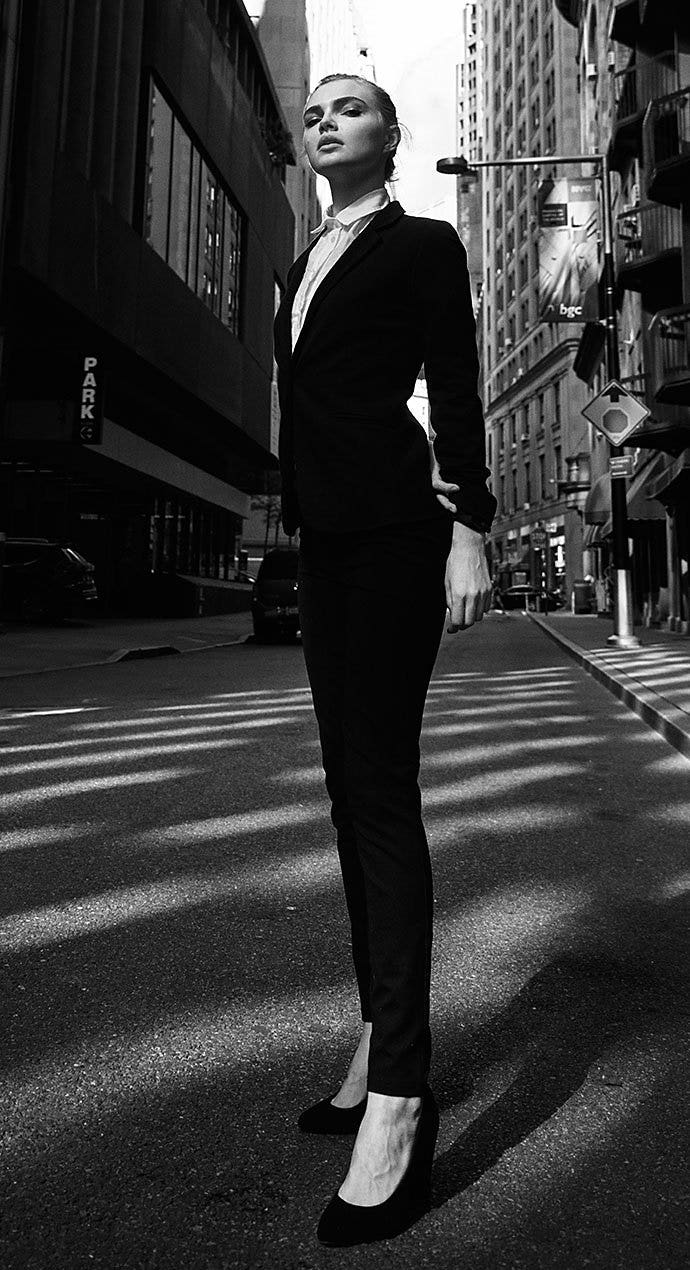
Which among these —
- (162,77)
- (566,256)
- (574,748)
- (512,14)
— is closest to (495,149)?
(512,14)

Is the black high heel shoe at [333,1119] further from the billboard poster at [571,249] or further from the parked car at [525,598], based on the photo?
the parked car at [525,598]

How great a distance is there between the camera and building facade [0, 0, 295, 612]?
1755 cm

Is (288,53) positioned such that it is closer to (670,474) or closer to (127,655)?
(670,474)

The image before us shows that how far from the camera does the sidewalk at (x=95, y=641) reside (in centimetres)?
1350

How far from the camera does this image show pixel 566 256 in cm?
1798

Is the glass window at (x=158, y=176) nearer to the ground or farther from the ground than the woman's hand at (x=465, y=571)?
farther from the ground

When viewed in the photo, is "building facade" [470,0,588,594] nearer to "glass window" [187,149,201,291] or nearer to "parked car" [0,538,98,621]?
"glass window" [187,149,201,291]

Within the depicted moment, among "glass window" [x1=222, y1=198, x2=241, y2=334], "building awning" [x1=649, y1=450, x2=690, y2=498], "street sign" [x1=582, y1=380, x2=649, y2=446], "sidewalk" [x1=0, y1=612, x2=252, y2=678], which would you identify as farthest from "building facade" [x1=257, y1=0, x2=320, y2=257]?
"street sign" [x1=582, y1=380, x2=649, y2=446]

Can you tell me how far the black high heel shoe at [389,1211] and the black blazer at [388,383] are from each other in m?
1.05

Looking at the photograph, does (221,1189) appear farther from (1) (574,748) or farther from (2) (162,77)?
(2) (162,77)

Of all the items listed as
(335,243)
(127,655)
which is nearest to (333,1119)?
(335,243)

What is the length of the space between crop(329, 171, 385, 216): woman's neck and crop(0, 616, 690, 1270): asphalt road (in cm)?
178

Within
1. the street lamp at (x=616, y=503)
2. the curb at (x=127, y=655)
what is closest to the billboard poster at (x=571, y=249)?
the street lamp at (x=616, y=503)

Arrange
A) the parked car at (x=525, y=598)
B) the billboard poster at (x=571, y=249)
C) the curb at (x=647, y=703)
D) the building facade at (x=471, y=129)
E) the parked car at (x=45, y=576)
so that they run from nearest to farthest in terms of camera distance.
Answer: the curb at (x=647, y=703)
the billboard poster at (x=571, y=249)
the parked car at (x=45, y=576)
the parked car at (x=525, y=598)
the building facade at (x=471, y=129)
